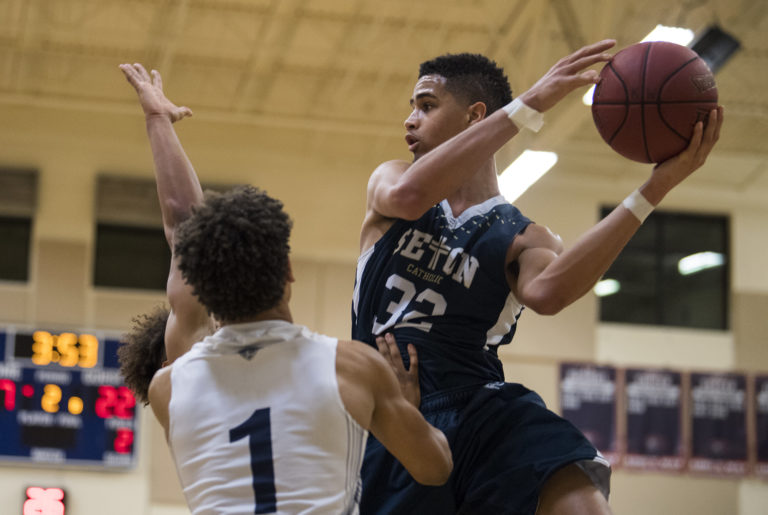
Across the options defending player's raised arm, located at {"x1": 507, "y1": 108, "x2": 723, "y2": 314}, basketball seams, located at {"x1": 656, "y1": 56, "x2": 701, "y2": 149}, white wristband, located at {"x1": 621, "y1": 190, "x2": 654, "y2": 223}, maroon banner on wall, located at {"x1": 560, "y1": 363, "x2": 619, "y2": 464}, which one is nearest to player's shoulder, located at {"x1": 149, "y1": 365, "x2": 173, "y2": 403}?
defending player's raised arm, located at {"x1": 507, "y1": 108, "x2": 723, "y2": 314}

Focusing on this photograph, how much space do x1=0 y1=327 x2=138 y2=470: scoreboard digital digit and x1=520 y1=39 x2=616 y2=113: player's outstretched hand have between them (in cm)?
934

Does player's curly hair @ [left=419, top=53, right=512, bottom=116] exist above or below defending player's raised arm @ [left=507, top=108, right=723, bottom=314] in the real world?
above

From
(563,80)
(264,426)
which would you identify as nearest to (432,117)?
(563,80)

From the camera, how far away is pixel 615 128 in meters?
3.43

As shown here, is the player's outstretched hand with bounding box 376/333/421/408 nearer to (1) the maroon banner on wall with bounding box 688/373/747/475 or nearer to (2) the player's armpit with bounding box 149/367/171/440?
(2) the player's armpit with bounding box 149/367/171/440

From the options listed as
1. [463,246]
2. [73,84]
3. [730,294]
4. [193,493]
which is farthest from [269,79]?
[193,493]

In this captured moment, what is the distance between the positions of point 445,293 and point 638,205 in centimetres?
66

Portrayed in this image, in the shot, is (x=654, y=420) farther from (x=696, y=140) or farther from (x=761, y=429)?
(x=696, y=140)

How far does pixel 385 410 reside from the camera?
2.70 meters

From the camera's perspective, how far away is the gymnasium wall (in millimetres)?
13633

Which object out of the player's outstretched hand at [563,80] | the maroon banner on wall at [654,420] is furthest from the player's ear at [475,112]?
the maroon banner on wall at [654,420]

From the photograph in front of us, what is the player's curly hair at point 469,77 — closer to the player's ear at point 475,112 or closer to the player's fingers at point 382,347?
the player's ear at point 475,112

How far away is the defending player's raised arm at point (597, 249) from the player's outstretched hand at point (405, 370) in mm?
387

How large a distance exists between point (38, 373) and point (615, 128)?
9.54m
